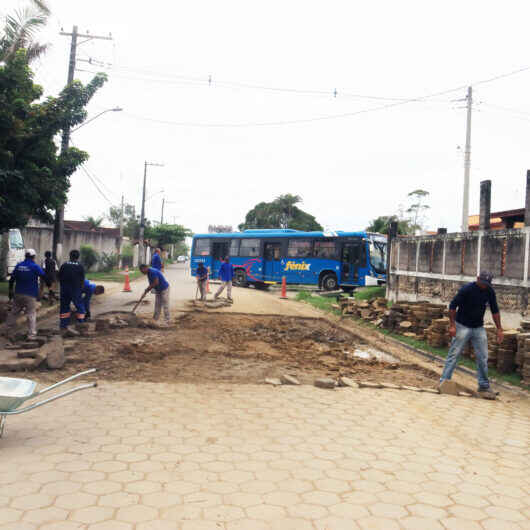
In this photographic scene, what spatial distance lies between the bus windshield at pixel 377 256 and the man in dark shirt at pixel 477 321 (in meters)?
14.0

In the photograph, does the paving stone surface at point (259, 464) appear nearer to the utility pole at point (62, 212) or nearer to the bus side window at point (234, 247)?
the utility pole at point (62, 212)

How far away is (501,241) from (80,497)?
8948 millimetres

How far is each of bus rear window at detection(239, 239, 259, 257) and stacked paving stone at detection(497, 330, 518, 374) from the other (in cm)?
1675

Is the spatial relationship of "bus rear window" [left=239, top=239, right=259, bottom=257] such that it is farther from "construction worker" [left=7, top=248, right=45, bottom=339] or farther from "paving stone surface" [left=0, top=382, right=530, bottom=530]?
"paving stone surface" [left=0, top=382, right=530, bottom=530]

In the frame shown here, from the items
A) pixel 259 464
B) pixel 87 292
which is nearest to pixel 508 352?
→ pixel 259 464

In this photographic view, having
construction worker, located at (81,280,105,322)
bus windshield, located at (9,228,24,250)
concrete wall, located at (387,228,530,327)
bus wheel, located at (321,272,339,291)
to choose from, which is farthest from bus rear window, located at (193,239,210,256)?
construction worker, located at (81,280,105,322)

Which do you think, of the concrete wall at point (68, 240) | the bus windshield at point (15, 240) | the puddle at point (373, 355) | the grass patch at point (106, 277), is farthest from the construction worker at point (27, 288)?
the grass patch at point (106, 277)

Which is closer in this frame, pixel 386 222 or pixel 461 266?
pixel 461 266

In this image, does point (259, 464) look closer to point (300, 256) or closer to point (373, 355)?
point (373, 355)

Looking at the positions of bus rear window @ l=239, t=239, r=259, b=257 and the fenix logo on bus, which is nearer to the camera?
the fenix logo on bus

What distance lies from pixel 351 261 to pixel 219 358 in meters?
13.9

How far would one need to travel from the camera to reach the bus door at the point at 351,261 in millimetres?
20548

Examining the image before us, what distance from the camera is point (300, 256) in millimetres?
22312

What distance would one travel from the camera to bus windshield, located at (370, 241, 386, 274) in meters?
20.4
